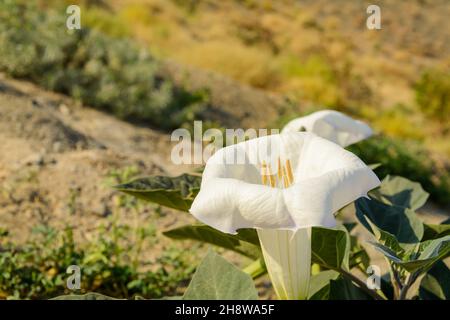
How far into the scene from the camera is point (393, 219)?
5.49 feet

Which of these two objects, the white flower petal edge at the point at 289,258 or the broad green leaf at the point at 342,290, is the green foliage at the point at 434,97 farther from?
the white flower petal edge at the point at 289,258

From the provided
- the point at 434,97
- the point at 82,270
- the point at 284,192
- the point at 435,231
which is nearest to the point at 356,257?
the point at 435,231

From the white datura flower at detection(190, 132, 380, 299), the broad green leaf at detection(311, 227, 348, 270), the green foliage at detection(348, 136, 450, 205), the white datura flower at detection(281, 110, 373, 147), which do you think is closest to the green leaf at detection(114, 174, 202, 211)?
the white datura flower at detection(190, 132, 380, 299)

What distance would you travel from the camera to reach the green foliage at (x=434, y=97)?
11008 mm

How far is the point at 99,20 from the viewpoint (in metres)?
9.43

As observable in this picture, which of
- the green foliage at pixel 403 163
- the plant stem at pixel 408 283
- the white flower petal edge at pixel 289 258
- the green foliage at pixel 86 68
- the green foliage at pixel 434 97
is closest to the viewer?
the white flower petal edge at pixel 289 258

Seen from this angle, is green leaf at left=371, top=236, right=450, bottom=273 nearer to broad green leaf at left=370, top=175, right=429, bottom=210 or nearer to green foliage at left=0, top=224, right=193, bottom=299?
broad green leaf at left=370, top=175, right=429, bottom=210

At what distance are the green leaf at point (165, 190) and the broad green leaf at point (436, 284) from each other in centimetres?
77

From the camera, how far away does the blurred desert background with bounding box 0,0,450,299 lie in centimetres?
248

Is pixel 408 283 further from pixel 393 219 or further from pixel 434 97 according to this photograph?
pixel 434 97

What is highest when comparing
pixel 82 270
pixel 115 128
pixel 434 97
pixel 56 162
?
pixel 434 97

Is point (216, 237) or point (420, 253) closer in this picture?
point (420, 253)

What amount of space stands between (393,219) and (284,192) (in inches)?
24.8

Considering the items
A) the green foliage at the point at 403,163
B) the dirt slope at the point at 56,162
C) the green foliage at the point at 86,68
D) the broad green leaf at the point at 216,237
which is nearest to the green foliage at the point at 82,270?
the dirt slope at the point at 56,162
